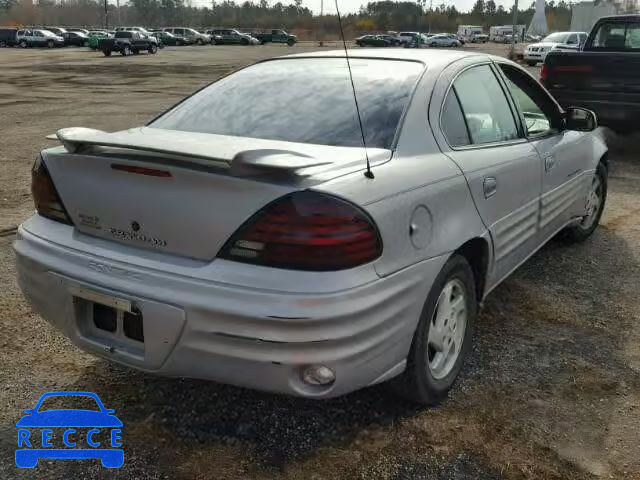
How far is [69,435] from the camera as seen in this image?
265 centimetres

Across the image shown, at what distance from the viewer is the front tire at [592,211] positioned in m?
5.11

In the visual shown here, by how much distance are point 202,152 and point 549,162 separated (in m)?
2.36

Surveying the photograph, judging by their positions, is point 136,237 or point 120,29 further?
point 120,29

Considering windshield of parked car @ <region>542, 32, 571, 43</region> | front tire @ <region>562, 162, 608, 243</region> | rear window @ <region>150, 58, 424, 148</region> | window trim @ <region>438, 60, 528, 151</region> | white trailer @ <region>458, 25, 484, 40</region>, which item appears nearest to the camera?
rear window @ <region>150, 58, 424, 148</region>

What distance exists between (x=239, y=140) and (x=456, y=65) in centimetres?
124

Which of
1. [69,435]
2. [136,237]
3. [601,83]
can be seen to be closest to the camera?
[136,237]

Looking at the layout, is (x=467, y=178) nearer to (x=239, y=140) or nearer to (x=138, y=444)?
(x=239, y=140)

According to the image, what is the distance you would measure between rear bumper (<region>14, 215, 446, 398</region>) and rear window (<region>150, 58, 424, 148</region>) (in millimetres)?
710

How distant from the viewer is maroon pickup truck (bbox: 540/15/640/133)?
26.2 ft

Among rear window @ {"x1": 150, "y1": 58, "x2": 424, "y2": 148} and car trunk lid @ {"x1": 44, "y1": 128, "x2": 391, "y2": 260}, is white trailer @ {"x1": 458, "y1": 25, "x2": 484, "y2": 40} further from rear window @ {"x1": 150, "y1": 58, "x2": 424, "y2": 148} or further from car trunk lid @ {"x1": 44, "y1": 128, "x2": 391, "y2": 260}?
car trunk lid @ {"x1": 44, "y1": 128, "x2": 391, "y2": 260}

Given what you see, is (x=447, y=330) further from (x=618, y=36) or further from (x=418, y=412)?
(x=618, y=36)

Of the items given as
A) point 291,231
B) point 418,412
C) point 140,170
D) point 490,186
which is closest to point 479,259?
point 490,186

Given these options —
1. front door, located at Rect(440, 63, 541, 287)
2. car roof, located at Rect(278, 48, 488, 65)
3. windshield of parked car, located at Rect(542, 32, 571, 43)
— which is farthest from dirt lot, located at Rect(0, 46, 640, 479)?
windshield of parked car, located at Rect(542, 32, 571, 43)

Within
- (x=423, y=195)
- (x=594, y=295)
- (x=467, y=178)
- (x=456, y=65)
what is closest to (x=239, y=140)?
(x=423, y=195)
